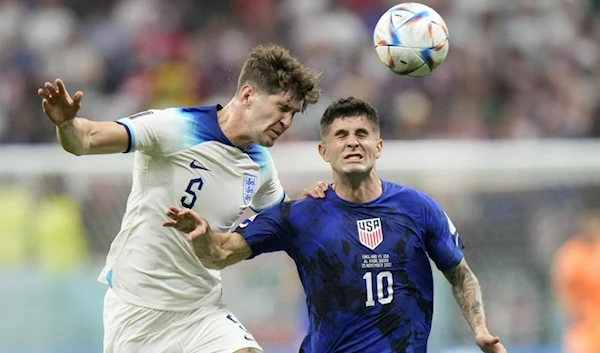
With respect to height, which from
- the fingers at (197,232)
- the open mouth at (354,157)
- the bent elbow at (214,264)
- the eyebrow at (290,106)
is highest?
the eyebrow at (290,106)

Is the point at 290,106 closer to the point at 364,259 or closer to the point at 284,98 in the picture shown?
the point at 284,98

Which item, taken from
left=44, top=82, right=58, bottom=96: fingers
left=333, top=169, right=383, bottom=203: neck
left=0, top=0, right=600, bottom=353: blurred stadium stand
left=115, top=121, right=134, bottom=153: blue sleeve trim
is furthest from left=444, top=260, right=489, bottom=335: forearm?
left=0, top=0, right=600, bottom=353: blurred stadium stand

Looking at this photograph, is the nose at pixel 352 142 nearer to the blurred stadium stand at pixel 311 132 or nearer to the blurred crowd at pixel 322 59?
the blurred stadium stand at pixel 311 132

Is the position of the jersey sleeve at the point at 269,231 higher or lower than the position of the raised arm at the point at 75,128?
lower

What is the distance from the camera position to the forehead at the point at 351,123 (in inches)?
269

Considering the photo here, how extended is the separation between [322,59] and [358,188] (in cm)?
897

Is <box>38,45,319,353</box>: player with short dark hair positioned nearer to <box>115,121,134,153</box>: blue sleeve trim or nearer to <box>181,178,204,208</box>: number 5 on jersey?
<box>181,178,204,208</box>: number 5 on jersey

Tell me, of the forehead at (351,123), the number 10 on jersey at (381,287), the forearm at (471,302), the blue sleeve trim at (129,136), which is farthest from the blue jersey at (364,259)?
the blue sleeve trim at (129,136)

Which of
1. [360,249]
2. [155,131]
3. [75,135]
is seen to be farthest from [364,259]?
[75,135]

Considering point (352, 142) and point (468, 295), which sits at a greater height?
point (352, 142)

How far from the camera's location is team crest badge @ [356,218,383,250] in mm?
6836

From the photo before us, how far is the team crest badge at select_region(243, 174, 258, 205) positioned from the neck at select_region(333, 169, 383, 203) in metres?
0.53

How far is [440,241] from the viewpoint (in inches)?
271

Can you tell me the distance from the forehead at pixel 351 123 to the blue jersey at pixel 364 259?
40 centimetres
